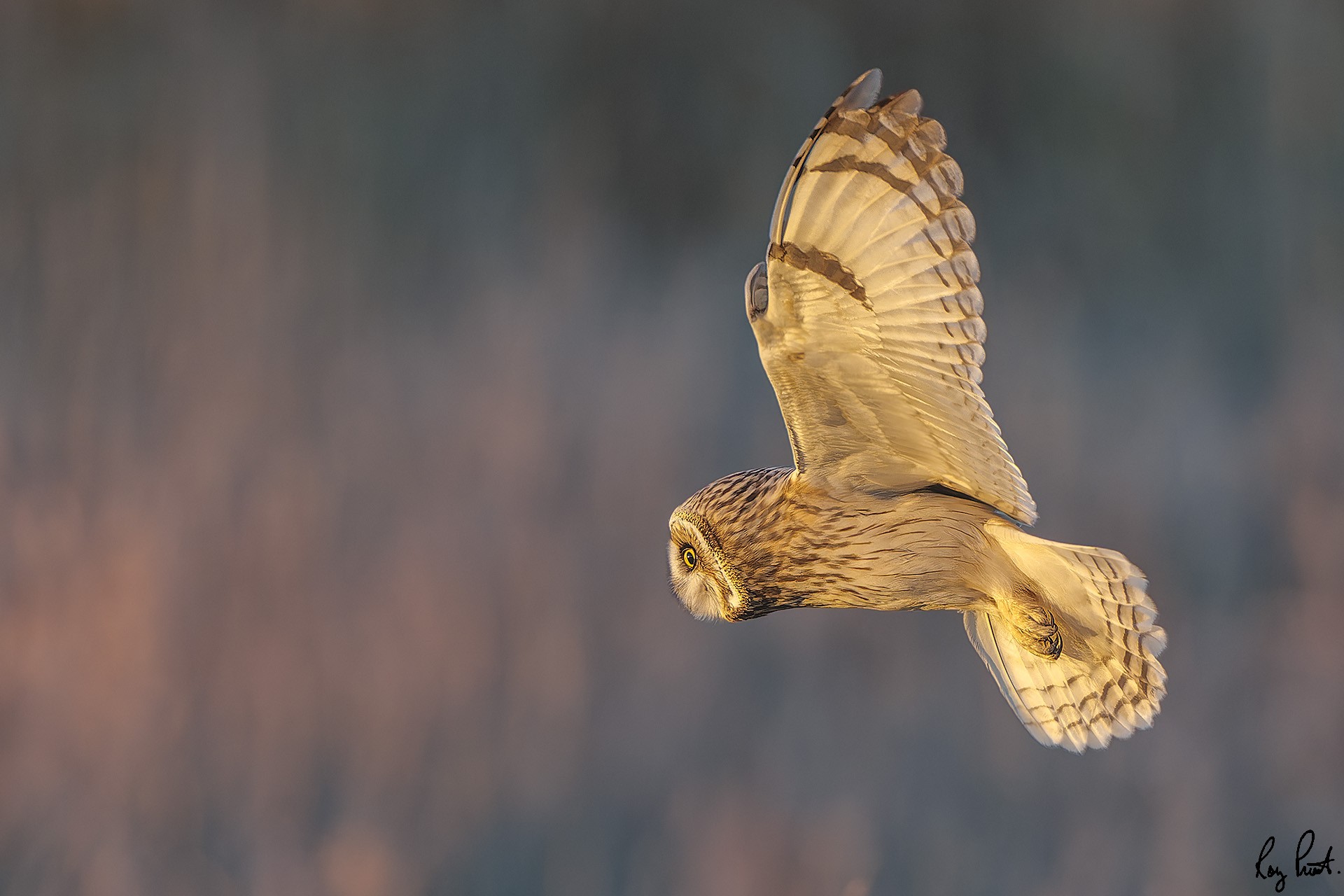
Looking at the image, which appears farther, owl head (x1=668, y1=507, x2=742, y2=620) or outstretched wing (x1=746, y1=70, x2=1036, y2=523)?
owl head (x1=668, y1=507, x2=742, y2=620)

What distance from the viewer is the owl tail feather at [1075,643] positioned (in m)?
1.17

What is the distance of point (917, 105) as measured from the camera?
3.04 feet

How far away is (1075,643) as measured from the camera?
128 cm

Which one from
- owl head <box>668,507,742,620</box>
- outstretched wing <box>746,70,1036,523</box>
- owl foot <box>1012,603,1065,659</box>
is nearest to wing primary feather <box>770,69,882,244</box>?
outstretched wing <box>746,70,1036,523</box>

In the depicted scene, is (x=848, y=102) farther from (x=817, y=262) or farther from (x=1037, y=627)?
(x=1037, y=627)

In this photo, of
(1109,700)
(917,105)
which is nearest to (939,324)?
(917,105)

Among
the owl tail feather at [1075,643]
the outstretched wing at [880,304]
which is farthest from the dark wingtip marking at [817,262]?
the owl tail feather at [1075,643]

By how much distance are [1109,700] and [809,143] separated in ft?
2.49

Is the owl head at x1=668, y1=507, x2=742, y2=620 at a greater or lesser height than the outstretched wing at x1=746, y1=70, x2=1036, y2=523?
lesser

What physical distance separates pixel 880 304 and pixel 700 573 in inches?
16.1

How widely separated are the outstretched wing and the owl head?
0.55 feet

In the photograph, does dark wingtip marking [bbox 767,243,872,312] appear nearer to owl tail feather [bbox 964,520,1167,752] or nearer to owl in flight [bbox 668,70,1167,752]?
owl in flight [bbox 668,70,1167,752]

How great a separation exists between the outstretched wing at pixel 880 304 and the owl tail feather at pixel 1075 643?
0.10m

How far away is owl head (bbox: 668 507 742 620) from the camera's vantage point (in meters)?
1.22
